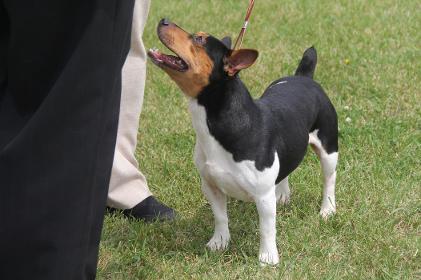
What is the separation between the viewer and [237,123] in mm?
3084

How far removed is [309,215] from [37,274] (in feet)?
5.98

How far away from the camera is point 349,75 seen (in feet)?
19.5

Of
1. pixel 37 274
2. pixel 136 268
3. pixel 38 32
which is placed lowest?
pixel 136 268

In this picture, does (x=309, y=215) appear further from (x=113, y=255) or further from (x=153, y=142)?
(x=153, y=142)

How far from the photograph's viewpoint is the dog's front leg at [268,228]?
3225 mm

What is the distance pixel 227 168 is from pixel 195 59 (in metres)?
0.54

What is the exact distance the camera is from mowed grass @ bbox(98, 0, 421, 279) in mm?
3346

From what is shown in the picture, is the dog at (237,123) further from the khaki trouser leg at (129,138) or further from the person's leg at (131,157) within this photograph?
the khaki trouser leg at (129,138)

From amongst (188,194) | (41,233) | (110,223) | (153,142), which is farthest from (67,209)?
(153,142)

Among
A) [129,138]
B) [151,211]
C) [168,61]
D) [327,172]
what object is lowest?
[151,211]

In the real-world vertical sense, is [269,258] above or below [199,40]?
below

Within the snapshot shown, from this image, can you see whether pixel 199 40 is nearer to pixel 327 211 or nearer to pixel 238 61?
pixel 238 61

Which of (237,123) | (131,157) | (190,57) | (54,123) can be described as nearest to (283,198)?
(131,157)

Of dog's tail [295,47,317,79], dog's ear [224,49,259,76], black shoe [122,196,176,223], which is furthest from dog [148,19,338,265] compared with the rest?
black shoe [122,196,176,223]
